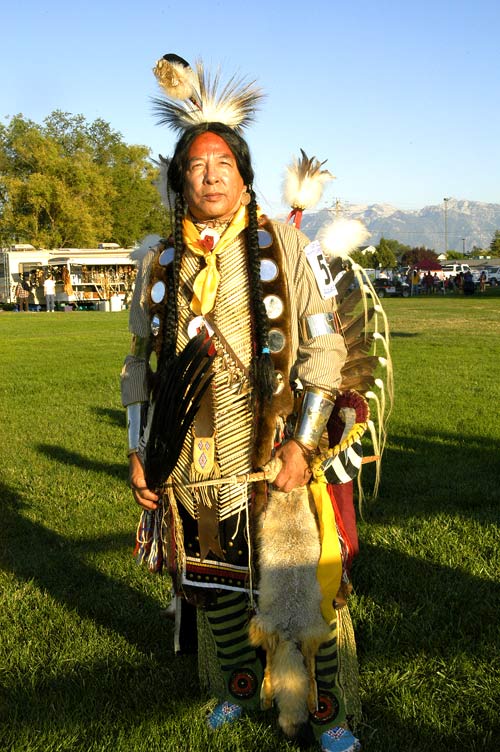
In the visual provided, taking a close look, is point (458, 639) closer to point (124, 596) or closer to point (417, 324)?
point (124, 596)

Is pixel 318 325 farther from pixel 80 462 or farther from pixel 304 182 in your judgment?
pixel 80 462

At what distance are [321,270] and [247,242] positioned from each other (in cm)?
26

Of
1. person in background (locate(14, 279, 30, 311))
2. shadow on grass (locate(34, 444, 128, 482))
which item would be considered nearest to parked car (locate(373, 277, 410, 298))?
person in background (locate(14, 279, 30, 311))

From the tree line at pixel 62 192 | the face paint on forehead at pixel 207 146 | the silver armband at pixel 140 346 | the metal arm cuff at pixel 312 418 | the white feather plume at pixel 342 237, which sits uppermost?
the tree line at pixel 62 192

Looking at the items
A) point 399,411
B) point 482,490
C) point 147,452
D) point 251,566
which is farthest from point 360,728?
point 399,411


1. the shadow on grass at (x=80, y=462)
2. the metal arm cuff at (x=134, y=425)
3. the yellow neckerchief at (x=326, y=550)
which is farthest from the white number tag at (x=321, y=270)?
the shadow on grass at (x=80, y=462)

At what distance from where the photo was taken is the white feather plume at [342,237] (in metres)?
2.84

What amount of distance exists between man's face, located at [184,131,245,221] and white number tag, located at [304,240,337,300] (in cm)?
30

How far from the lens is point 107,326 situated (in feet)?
74.9

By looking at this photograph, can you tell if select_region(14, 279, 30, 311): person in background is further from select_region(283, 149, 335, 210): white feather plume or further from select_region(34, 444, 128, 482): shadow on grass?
select_region(283, 149, 335, 210): white feather plume

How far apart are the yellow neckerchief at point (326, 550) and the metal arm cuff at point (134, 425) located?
0.64m

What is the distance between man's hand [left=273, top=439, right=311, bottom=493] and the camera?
2518 mm

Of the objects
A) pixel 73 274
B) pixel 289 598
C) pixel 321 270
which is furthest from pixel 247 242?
pixel 73 274

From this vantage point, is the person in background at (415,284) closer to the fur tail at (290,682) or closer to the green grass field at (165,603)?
the green grass field at (165,603)
